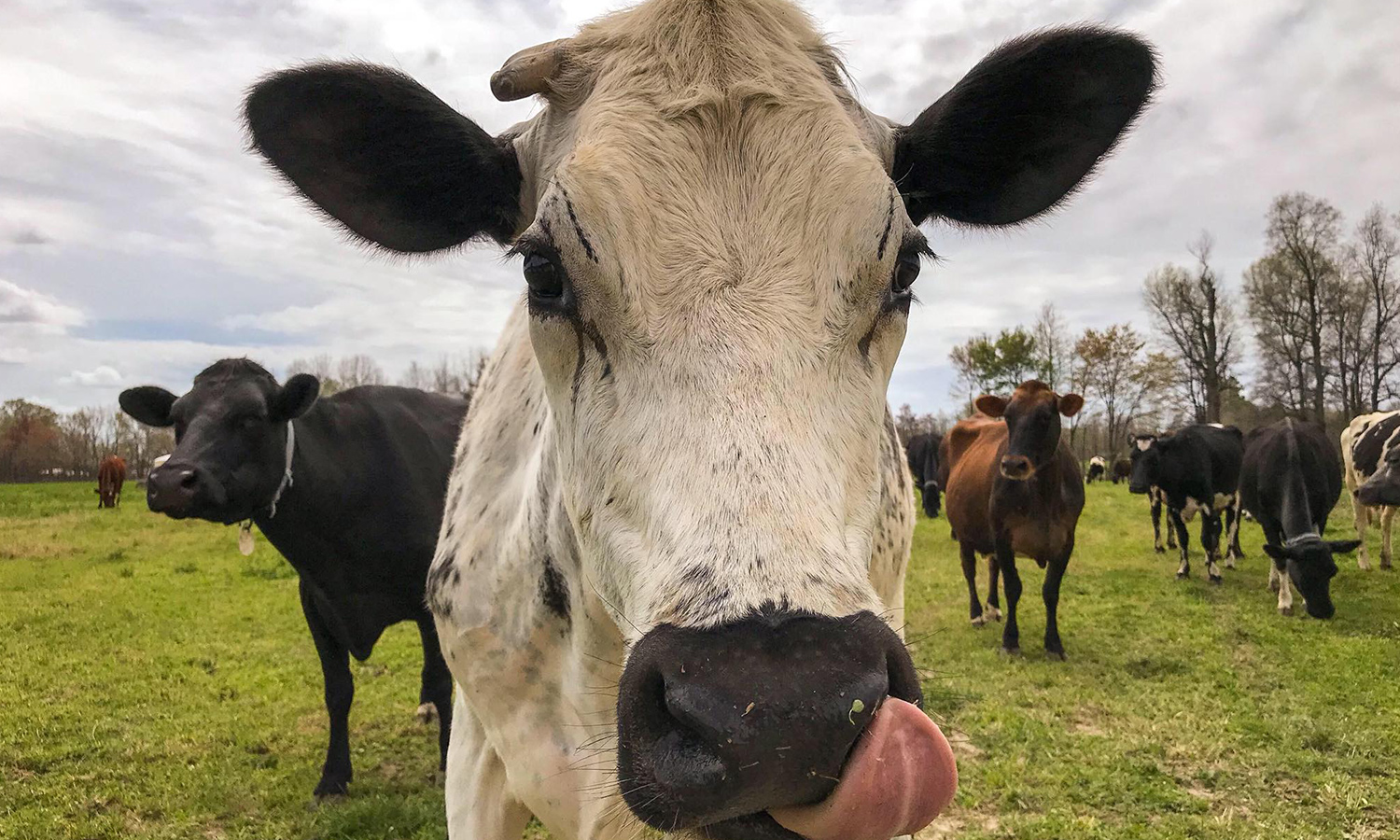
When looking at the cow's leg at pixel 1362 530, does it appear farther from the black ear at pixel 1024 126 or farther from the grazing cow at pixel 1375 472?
the black ear at pixel 1024 126

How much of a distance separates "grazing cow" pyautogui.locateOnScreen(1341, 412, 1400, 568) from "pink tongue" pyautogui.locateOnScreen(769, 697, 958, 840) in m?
11.3

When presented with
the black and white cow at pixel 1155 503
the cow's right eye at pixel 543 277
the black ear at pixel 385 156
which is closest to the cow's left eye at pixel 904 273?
the cow's right eye at pixel 543 277

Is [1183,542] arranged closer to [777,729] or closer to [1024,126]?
[1024,126]

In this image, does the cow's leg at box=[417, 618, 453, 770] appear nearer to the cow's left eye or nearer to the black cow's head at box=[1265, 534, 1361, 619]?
the cow's left eye

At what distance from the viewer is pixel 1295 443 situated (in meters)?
10.4

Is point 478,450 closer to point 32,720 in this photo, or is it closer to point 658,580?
point 658,580

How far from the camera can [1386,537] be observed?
12531mm

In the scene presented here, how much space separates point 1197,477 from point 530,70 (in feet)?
44.9

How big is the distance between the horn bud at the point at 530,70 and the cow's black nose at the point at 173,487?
416 centimetres

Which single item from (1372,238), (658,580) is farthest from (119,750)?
(1372,238)

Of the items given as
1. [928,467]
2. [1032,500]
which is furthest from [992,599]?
[928,467]

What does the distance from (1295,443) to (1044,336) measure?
35.9 meters

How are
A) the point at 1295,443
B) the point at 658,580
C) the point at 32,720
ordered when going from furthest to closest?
the point at 1295,443 → the point at 32,720 → the point at 658,580

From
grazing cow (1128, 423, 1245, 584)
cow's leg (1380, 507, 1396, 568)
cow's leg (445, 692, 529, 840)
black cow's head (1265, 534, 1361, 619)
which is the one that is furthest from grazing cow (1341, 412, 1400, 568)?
cow's leg (445, 692, 529, 840)
